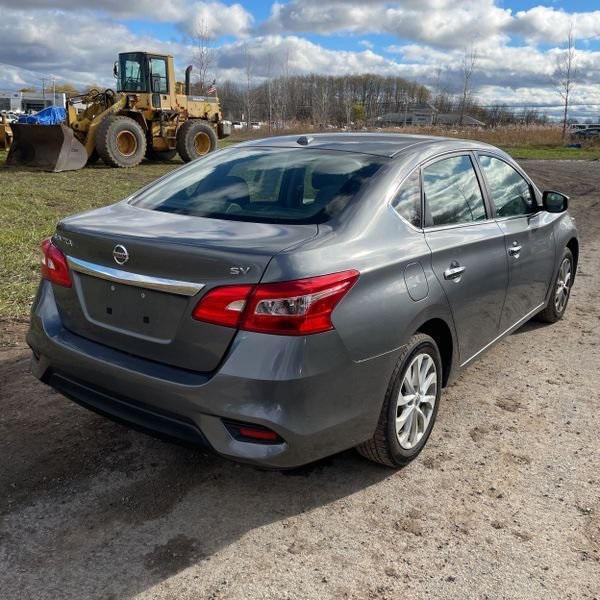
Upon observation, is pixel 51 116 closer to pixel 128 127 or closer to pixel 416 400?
pixel 128 127

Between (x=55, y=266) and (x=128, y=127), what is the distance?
14.6m

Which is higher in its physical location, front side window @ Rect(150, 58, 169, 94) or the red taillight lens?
front side window @ Rect(150, 58, 169, 94)

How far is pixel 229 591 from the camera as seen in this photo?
228 cm

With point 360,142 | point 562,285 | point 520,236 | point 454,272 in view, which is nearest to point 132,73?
point 562,285

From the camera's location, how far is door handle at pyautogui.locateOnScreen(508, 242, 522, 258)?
3911 millimetres

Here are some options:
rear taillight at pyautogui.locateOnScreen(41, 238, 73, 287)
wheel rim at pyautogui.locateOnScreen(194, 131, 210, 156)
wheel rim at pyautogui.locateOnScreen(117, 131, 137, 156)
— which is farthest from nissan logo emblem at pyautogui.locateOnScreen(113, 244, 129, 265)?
wheel rim at pyautogui.locateOnScreen(194, 131, 210, 156)

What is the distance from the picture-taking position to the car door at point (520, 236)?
397 cm

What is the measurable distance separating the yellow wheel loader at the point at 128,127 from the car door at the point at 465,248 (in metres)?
13.2

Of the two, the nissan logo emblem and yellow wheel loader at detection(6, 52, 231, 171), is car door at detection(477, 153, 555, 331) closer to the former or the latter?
the nissan logo emblem

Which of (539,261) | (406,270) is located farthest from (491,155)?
(406,270)

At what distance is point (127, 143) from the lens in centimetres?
1688

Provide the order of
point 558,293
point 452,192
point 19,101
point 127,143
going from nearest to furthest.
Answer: point 452,192, point 558,293, point 127,143, point 19,101

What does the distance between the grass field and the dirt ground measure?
2.17 m

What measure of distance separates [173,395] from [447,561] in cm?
129
